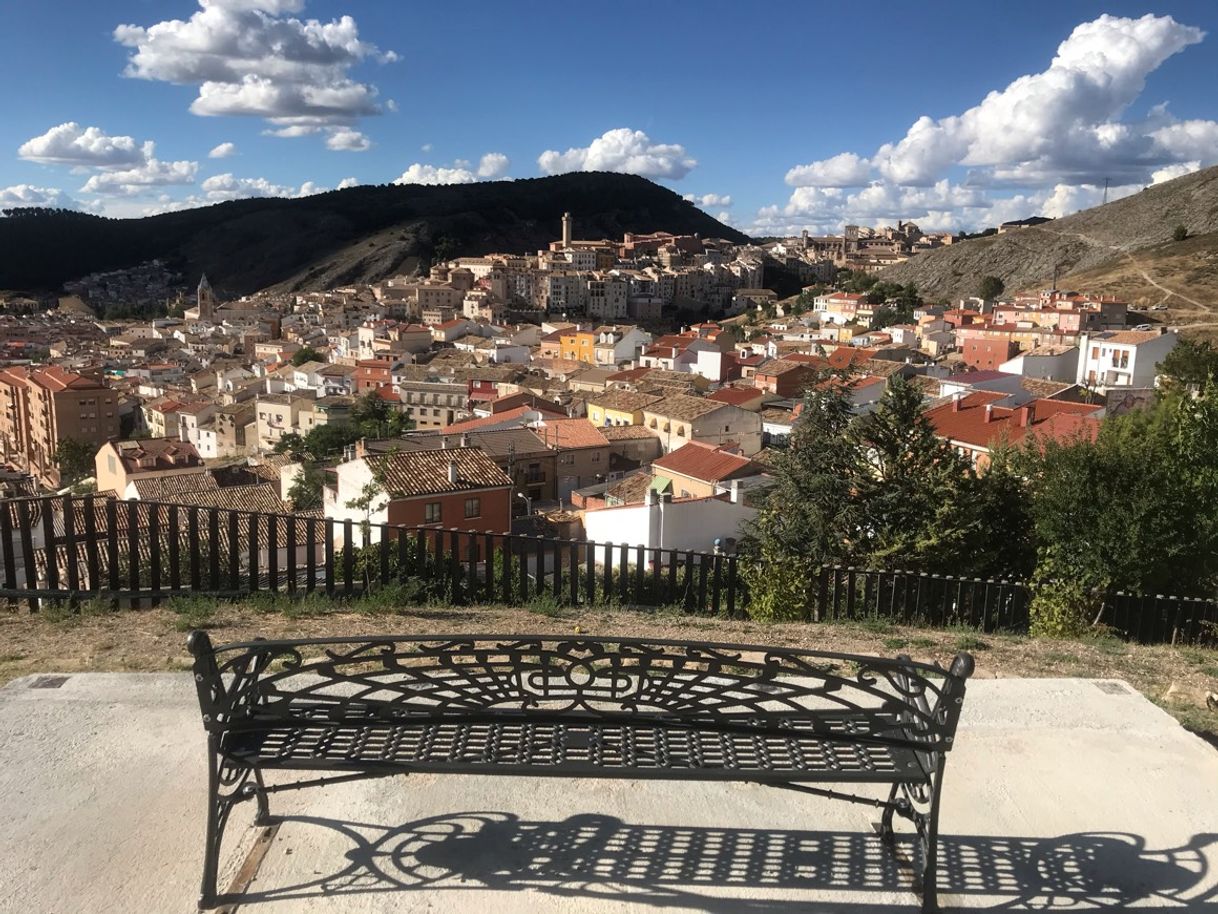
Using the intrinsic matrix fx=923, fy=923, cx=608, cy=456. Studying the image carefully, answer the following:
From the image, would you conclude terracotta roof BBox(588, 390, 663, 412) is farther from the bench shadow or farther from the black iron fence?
the bench shadow

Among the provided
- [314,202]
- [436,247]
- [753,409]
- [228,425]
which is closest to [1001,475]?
[753,409]

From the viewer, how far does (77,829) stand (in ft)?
11.5

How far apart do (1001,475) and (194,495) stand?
20.6 meters

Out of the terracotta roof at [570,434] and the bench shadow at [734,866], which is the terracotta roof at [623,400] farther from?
the bench shadow at [734,866]

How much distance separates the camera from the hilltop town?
2322 centimetres

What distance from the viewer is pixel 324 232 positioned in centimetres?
16650

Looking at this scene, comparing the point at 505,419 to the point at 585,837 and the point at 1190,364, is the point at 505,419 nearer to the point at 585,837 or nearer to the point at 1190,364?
the point at 1190,364

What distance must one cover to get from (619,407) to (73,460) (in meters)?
36.6

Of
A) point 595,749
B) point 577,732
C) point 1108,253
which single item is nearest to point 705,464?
point 577,732

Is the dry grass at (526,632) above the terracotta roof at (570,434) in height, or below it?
above

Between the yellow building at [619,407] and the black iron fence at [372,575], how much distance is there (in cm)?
3485

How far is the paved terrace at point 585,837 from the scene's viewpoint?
3.16 metres

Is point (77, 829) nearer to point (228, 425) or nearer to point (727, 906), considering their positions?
point (727, 906)

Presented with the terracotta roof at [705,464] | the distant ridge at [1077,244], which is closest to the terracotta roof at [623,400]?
the terracotta roof at [705,464]
